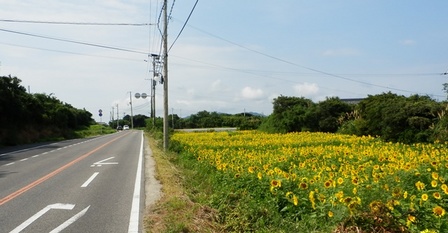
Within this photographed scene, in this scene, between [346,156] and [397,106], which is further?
[397,106]

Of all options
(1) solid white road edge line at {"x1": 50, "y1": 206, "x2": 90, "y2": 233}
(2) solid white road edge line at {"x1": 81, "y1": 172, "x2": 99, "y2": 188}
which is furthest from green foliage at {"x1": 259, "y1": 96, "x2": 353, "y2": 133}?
(1) solid white road edge line at {"x1": 50, "y1": 206, "x2": 90, "y2": 233}

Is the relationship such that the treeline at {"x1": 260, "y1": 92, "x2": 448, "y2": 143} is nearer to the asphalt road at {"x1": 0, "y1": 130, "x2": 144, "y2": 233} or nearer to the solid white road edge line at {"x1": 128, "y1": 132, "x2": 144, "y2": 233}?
the asphalt road at {"x1": 0, "y1": 130, "x2": 144, "y2": 233}

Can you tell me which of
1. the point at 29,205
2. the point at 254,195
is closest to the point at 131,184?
the point at 29,205

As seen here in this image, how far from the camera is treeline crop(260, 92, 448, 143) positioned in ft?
74.1

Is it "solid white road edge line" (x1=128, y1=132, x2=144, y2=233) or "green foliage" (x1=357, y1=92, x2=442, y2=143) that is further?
"green foliage" (x1=357, y1=92, x2=442, y2=143)

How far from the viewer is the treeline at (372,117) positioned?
22578 millimetres

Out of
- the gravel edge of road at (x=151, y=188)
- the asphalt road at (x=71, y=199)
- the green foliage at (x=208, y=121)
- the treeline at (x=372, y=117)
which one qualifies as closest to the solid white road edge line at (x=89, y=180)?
the asphalt road at (x=71, y=199)

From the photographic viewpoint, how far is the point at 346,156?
1304 cm

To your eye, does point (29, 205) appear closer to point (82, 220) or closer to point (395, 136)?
point (82, 220)

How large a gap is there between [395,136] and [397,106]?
1975 mm

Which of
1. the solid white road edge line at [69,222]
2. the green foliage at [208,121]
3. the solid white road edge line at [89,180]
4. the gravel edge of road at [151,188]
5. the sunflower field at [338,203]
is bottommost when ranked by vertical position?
the solid white road edge line at [69,222]

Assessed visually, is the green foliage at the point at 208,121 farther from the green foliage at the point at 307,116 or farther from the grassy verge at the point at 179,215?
the grassy verge at the point at 179,215

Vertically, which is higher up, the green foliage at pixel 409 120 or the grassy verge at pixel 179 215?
the green foliage at pixel 409 120

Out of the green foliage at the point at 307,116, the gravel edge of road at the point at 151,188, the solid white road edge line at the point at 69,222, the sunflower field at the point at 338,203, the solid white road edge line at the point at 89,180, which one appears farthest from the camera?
the green foliage at the point at 307,116
